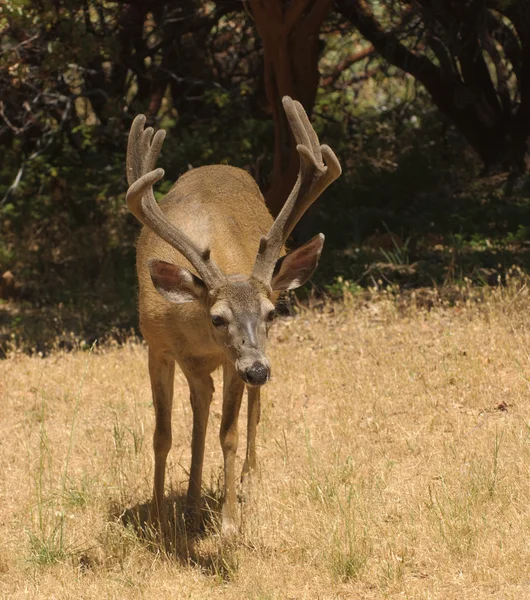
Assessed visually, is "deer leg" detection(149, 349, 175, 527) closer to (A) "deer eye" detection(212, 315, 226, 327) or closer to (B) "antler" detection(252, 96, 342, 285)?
(A) "deer eye" detection(212, 315, 226, 327)

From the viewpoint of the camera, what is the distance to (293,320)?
989 centimetres

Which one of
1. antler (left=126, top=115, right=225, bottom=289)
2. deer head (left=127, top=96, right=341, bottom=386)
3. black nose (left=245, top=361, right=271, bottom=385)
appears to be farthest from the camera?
antler (left=126, top=115, right=225, bottom=289)

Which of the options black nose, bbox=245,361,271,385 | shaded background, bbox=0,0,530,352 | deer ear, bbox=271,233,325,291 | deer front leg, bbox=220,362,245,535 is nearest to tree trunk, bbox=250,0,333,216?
shaded background, bbox=0,0,530,352

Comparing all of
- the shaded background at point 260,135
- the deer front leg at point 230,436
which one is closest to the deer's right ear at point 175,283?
the deer front leg at point 230,436

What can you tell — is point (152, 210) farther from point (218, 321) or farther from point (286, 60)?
point (286, 60)

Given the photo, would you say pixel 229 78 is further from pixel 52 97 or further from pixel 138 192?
pixel 138 192

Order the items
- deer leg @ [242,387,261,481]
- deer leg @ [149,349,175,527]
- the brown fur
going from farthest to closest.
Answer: deer leg @ [242,387,261,481], deer leg @ [149,349,175,527], the brown fur

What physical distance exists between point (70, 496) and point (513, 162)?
327 inches

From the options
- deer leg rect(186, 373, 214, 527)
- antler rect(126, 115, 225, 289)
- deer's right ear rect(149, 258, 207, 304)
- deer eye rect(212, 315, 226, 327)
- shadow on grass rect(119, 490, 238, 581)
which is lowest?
shadow on grass rect(119, 490, 238, 581)

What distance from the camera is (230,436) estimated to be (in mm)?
6062

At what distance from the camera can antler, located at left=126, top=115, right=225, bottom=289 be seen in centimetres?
540

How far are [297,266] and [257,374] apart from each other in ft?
3.03

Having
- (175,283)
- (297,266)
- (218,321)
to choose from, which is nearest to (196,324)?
(175,283)

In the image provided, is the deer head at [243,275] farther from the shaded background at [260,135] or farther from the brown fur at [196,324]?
the shaded background at [260,135]
